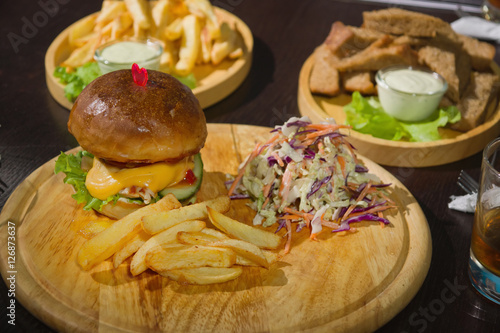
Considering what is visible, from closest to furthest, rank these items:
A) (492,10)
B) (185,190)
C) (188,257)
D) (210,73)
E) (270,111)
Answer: (188,257) → (185,190) → (270,111) → (210,73) → (492,10)

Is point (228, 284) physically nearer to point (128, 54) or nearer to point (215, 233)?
point (215, 233)

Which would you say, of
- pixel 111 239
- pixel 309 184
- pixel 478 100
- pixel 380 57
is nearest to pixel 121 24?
pixel 380 57

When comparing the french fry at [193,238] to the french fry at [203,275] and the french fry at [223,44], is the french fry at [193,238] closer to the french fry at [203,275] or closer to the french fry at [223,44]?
the french fry at [203,275]

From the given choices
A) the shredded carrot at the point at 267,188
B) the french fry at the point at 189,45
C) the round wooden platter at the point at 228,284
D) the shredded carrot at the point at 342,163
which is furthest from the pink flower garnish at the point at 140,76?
the french fry at the point at 189,45

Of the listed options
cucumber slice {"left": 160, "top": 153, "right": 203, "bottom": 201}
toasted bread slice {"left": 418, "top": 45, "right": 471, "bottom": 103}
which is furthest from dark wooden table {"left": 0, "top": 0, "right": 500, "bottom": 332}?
cucumber slice {"left": 160, "top": 153, "right": 203, "bottom": 201}

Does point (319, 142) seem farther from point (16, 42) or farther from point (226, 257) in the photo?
point (16, 42)

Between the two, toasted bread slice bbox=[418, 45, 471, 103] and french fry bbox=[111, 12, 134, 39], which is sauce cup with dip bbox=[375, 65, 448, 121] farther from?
french fry bbox=[111, 12, 134, 39]
